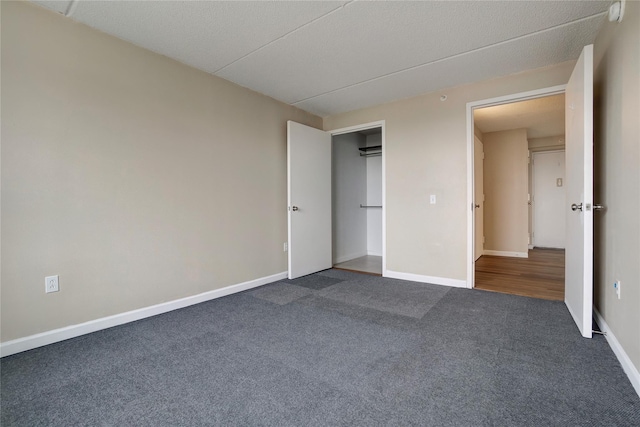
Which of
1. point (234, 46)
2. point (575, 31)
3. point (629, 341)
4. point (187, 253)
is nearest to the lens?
point (629, 341)

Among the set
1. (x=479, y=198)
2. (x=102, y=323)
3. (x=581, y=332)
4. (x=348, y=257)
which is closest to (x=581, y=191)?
(x=581, y=332)

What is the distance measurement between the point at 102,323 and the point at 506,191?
21.0 ft

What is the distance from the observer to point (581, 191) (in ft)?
7.18

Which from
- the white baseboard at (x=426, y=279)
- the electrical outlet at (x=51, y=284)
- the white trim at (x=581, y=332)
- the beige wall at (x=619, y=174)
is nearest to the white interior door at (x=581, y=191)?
the white trim at (x=581, y=332)

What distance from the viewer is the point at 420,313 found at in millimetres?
2654

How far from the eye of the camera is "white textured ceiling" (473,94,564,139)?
4.09m

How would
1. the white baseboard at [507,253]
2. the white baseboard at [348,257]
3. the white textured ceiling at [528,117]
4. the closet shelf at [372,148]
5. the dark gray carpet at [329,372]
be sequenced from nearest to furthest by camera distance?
the dark gray carpet at [329,372]
the white textured ceiling at [528,117]
the white baseboard at [348,257]
the white baseboard at [507,253]
the closet shelf at [372,148]

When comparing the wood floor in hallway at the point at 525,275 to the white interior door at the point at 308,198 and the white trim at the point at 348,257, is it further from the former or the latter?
the white interior door at the point at 308,198

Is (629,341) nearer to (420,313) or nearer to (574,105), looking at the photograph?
(420,313)

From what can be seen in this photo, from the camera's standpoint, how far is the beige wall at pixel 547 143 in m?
6.04

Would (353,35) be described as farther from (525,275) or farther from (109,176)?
(525,275)

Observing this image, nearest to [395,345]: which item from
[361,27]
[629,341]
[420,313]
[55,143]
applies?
[420,313]

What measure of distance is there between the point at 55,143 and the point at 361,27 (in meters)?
2.44

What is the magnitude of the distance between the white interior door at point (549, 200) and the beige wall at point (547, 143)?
154mm
